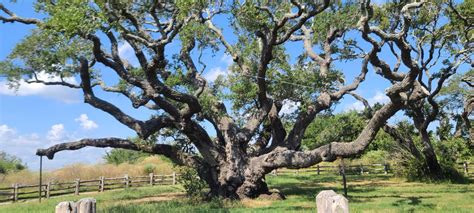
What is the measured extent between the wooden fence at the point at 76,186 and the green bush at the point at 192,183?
5.73 metres

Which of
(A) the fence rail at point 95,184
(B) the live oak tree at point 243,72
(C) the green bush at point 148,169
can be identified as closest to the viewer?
(B) the live oak tree at point 243,72

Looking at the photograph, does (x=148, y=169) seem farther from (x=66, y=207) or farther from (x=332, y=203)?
(x=332, y=203)

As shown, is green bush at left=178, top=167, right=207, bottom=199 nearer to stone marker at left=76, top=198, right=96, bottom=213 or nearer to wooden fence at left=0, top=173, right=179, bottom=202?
wooden fence at left=0, top=173, right=179, bottom=202

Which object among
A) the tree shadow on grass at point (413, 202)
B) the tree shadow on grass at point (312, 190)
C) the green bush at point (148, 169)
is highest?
the green bush at point (148, 169)

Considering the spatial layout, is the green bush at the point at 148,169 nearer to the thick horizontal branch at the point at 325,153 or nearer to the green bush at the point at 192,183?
the green bush at the point at 192,183

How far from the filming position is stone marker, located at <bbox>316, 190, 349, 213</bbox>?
379 cm

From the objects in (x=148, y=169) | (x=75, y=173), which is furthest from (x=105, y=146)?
(x=148, y=169)

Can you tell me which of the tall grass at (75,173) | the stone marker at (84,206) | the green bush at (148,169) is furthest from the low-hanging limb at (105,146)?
the green bush at (148,169)

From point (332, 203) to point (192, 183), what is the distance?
47.5 ft

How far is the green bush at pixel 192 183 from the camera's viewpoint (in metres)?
17.7

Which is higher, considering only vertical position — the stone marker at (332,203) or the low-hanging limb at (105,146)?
the low-hanging limb at (105,146)

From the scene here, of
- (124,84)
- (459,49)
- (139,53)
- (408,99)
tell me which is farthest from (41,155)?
(459,49)

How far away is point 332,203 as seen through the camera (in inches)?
150

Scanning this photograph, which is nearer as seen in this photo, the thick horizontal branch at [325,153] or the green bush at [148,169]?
the thick horizontal branch at [325,153]
